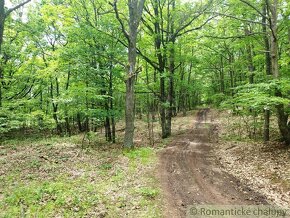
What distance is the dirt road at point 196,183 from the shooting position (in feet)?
24.1

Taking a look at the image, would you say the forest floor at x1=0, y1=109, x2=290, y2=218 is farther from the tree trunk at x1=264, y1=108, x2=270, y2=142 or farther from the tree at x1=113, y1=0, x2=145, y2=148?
the tree at x1=113, y1=0, x2=145, y2=148

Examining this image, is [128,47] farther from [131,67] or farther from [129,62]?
[131,67]

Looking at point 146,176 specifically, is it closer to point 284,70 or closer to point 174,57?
point 284,70

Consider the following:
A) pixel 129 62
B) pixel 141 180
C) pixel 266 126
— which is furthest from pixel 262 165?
pixel 129 62

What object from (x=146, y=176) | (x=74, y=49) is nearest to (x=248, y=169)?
(x=146, y=176)

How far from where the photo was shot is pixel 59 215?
672 centimetres

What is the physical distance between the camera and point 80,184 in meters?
8.89

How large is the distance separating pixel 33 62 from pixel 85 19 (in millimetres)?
10195

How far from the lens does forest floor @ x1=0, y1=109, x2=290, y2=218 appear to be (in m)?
7.18

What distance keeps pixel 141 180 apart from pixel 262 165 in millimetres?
5411

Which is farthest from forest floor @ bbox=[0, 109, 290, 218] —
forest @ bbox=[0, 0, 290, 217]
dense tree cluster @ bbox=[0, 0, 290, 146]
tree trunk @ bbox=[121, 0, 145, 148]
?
dense tree cluster @ bbox=[0, 0, 290, 146]

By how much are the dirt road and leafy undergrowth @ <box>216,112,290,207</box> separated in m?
0.46

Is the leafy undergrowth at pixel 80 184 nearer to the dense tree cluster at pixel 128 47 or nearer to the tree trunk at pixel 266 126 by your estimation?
the dense tree cluster at pixel 128 47

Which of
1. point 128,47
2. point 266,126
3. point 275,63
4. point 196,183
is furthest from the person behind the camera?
point 128,47
